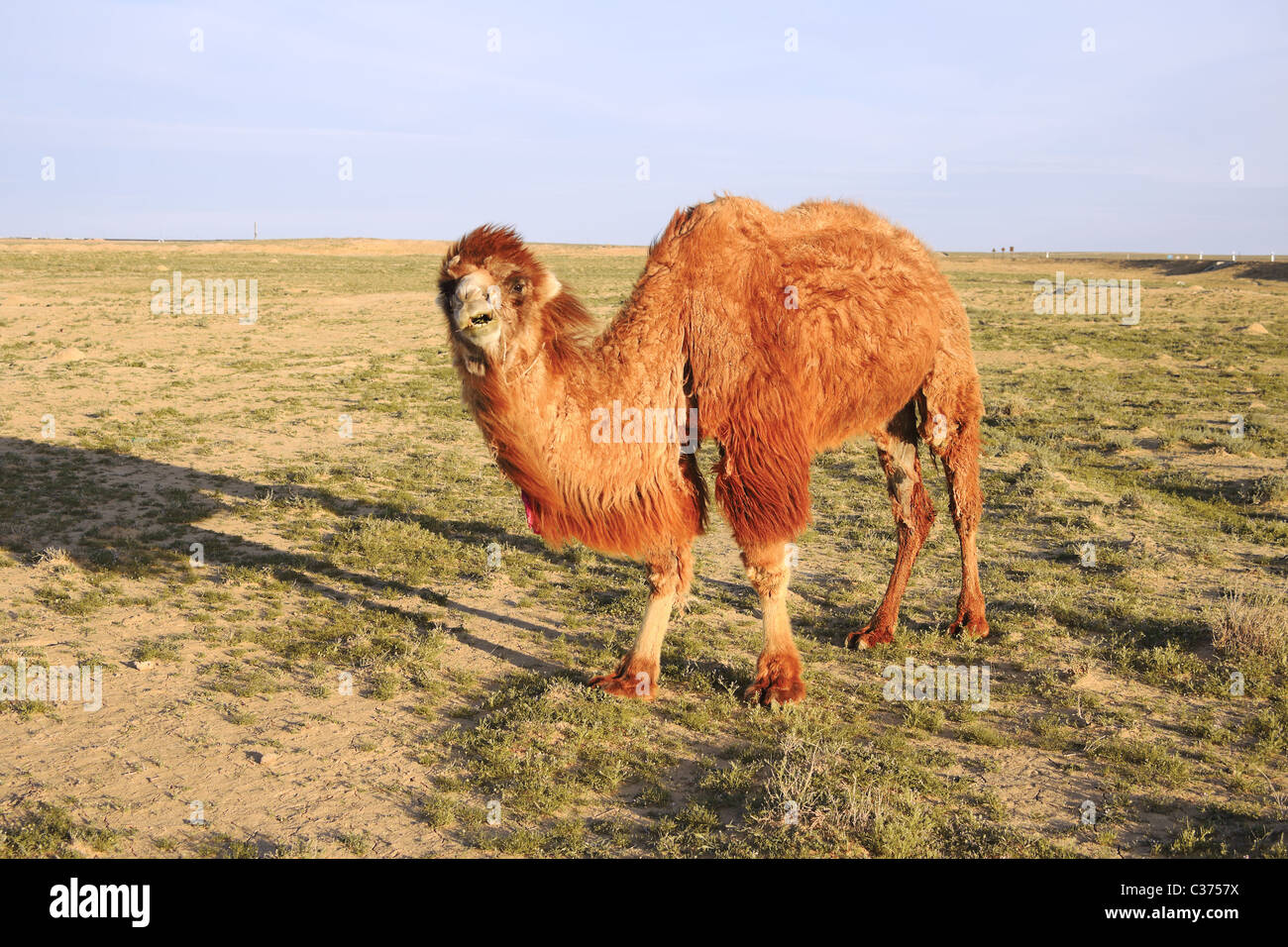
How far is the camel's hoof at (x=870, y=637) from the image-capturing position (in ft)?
21.9

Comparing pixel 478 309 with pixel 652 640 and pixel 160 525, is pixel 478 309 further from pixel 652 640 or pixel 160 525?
pixel 160 525

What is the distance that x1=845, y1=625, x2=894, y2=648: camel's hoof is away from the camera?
6660 millimetres

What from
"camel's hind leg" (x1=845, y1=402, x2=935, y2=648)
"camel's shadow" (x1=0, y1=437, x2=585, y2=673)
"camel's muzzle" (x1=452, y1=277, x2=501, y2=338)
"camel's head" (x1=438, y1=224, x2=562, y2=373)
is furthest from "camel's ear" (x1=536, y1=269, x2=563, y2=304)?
"camel's hind leg" (x1=845, y1=402, x2=935, y2=648)

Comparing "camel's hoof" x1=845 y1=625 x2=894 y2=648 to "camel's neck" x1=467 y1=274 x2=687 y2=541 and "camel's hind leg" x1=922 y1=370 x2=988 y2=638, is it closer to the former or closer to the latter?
"camel's hind leg" x1=922 y1=370 x2=988 y2=638

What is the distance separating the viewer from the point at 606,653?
6.52m

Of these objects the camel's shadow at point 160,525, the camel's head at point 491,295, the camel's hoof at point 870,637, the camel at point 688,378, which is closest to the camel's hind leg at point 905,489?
the camel's hoof at point 870,637

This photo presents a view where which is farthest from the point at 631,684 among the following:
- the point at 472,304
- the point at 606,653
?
the point at 472,304

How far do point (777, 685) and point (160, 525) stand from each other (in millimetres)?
7125

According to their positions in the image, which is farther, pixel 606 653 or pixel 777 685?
pixel 606 653

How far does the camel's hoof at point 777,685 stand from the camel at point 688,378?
11mm

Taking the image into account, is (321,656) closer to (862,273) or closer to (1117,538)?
(862,273)

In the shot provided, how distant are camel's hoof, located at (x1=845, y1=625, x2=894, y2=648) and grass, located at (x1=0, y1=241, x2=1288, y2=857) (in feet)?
0.39
